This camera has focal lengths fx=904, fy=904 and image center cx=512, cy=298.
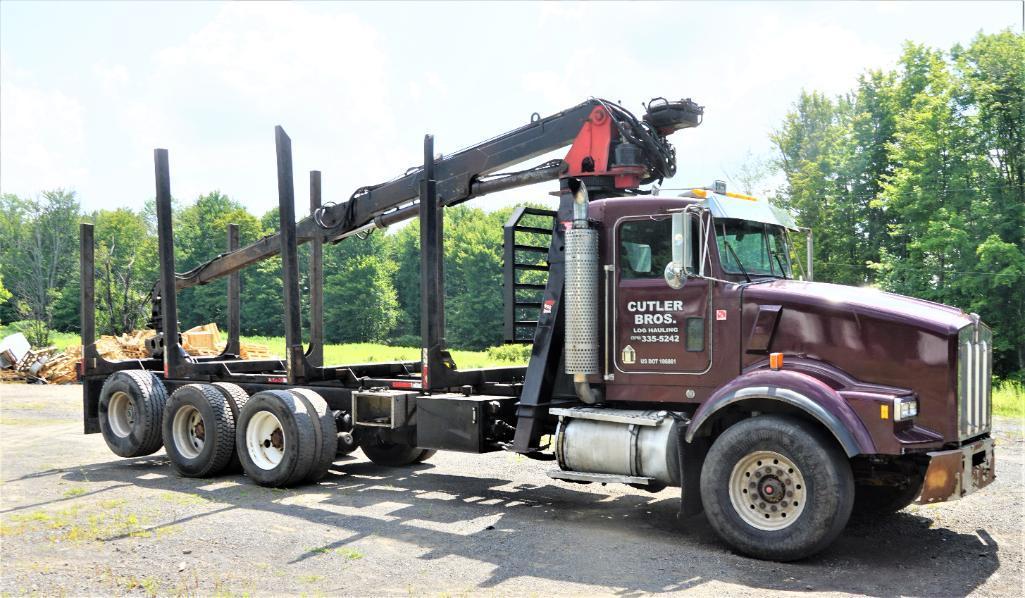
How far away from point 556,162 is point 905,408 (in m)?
5.02

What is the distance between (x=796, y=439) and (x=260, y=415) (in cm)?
680

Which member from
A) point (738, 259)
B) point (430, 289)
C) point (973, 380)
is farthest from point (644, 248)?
point (973, 380)

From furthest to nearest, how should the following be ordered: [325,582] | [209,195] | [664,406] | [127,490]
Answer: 1. [209,195]
2. [127,490]
3. [664,406]
4. [325,582]

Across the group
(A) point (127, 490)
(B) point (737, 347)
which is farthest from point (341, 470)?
(B) point (737, 347)

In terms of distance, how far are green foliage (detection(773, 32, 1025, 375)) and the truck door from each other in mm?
26585

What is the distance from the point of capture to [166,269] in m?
13.7

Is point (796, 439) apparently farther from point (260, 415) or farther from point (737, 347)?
point (260, 415)

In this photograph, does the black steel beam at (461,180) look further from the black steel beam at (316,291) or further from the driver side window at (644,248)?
the driver side window at (644,248)

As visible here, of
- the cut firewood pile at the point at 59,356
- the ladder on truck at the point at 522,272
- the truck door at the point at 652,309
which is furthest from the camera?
the cut firewood pile at the point at 59,356

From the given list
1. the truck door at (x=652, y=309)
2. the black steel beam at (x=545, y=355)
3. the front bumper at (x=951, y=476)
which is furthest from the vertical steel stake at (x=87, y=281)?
the front bumper at (x=951, y=476)

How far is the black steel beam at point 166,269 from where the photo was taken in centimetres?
1352

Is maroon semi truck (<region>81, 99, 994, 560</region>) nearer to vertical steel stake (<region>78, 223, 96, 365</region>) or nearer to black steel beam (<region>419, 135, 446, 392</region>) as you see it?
black steel beam (<region>419, 135, 446, 392</region>)

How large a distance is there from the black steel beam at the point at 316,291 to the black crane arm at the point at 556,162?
1056 millimetres

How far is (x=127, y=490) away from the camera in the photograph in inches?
435
